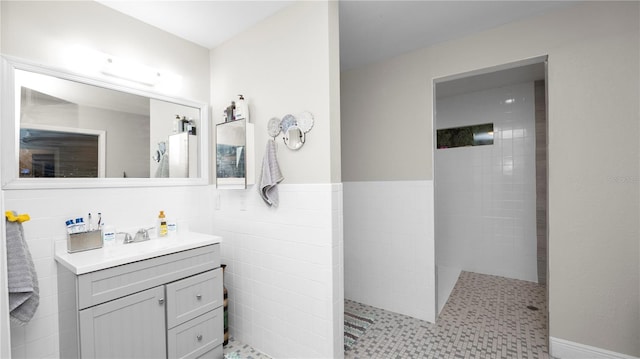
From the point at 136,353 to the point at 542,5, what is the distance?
335 cm

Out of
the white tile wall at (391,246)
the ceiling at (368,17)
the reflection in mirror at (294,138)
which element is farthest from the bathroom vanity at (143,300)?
the ceiling at (368,17)

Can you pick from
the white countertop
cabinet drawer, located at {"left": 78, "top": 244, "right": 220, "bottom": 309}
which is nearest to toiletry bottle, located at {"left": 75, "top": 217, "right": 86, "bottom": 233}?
the white countertop

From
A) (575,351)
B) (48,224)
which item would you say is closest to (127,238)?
(48,224)

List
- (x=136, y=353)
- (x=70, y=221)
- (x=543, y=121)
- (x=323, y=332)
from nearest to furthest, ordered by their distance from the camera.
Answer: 1. (x=136, y=353)
2. (x=70, y=221)
3. (x=323, y=332)
4. (x=543, y=121)

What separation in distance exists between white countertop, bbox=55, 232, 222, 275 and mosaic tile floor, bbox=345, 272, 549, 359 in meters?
1.38

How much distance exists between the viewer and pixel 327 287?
1712 millimetres

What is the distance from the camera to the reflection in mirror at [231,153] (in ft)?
6.72

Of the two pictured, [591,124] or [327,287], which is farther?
[591,124]

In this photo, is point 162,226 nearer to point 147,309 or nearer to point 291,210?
point 147,309

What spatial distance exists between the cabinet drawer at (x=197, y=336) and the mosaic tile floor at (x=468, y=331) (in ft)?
3.09

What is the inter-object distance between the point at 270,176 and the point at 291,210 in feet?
0.90

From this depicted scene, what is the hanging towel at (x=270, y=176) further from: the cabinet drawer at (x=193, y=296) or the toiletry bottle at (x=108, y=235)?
A: the toiletry bottle at (x=108, y=235)

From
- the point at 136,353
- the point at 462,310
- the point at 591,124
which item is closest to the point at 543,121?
the point at 591,124

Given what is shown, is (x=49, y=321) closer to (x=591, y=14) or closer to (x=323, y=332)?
(x=323, y=332)
